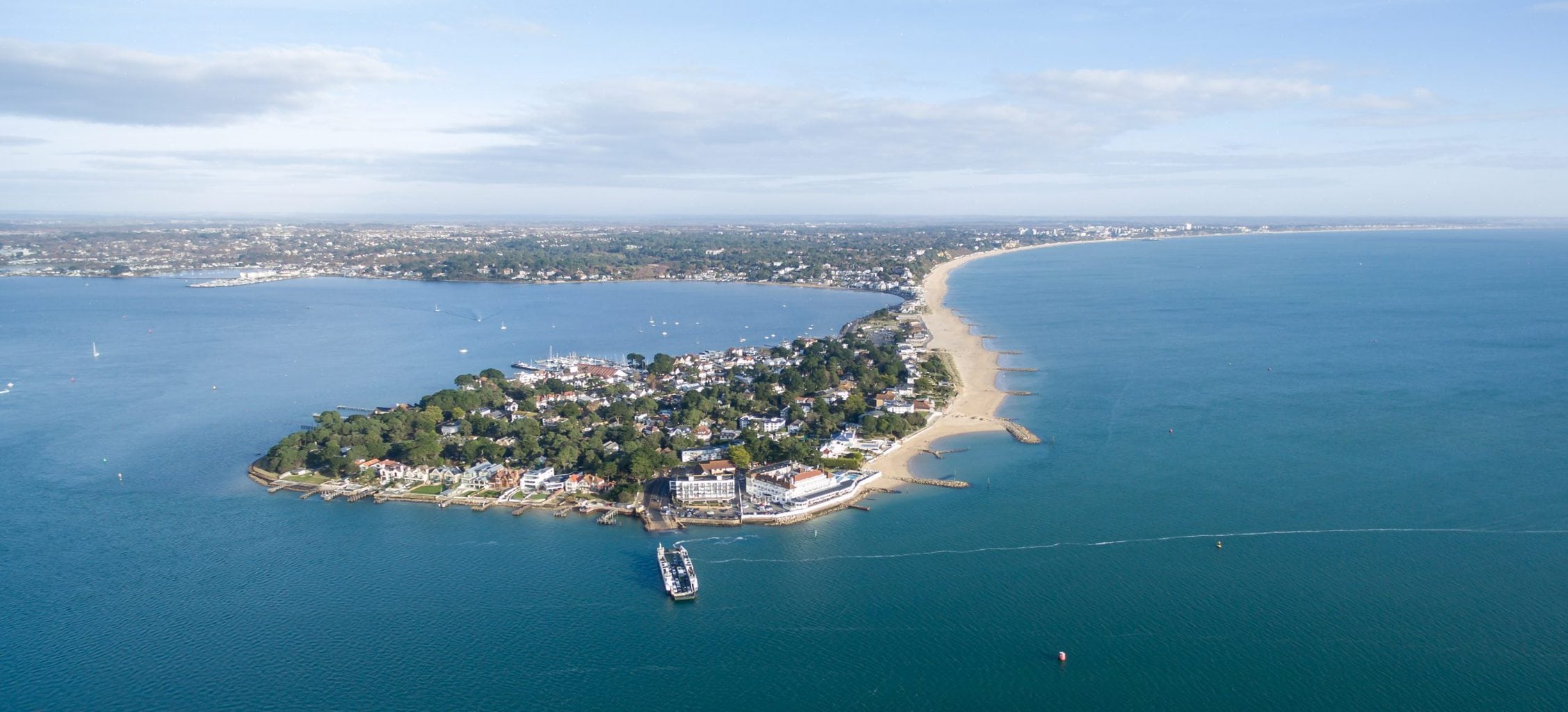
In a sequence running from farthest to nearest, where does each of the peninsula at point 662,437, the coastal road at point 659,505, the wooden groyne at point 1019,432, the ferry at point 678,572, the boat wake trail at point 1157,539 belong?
the wooden groyne at point 1019,432 < the peninsula at point 662,437 < the coastal road at point 659,505 < the boat wake trail at point 1157,539 < the ferry at point 678,572

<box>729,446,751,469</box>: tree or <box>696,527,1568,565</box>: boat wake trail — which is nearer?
<box>696,527,1568,565</box>: boat wake trail

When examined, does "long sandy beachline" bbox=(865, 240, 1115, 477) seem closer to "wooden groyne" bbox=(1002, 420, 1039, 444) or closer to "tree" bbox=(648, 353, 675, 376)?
"wooden groyne" bbox=(1002, 420, 1039, 444)

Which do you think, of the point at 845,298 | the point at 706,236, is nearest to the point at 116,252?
the point at 706,236

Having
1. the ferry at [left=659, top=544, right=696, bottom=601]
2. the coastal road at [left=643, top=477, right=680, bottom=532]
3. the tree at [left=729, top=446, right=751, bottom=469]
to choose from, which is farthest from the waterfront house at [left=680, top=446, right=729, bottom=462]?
the ferry at [left=659, top=544, right=696, bottom=601]

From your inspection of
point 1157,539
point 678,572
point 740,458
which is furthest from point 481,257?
point 1157,539

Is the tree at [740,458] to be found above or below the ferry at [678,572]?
above

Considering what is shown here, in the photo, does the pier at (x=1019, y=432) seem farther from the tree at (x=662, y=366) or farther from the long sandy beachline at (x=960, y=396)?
the tree at (x=662, y=366)

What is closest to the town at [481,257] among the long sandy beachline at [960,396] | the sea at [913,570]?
the long sandy beachline at [960,396]
